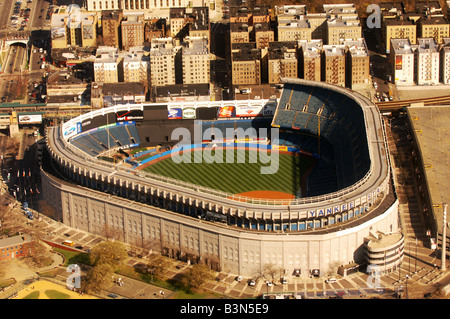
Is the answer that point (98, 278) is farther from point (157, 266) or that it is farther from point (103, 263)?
point (157, 266)

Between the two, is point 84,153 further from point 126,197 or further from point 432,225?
point 432,225

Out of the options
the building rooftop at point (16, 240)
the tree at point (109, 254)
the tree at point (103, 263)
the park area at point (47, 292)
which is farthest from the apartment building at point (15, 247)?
the tree at point (109, 254)

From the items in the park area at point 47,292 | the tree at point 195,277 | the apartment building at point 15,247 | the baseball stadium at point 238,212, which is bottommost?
the park area at point 47,292

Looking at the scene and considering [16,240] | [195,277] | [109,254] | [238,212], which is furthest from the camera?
[16,240]

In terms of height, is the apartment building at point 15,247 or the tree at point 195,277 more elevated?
the apartment building at point 15,247

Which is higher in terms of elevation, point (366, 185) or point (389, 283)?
point (366, 185)

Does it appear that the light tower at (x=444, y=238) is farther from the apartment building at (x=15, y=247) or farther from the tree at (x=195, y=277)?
the apartment building at (x=15, y=247)

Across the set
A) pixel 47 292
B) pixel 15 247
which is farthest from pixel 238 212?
pixel 15 247
